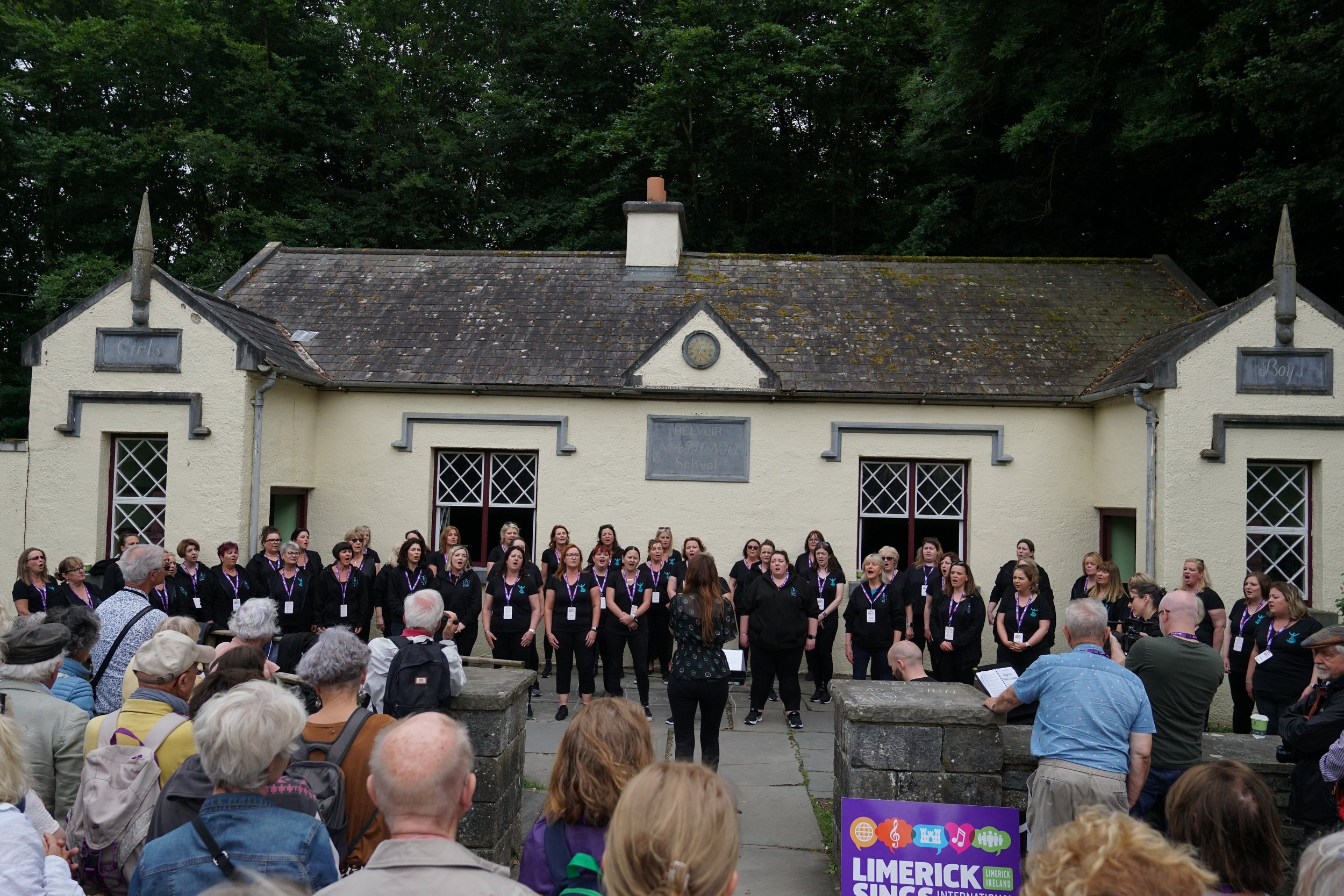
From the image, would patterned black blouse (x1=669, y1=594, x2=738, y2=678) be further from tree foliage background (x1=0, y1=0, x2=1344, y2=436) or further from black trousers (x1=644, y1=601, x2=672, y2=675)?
tree foliage background (x1=0, y1=0, x2=1344, y2=436)

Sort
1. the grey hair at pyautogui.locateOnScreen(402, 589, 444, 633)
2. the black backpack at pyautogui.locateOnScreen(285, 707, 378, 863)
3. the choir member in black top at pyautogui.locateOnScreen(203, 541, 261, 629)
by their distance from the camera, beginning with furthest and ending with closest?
the choir member in black top at pyautogui.locateOnScreen(203, 541, 261, 629) → the grey hair at pyautogui.locateOnScreen(402, 589, 444, 633) → the black backpack at pyautogui.locateOnScreen(285, 707, 378, 863)

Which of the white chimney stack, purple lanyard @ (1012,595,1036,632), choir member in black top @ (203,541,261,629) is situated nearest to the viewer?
purple lanyard @ (1012,595,1036,632)

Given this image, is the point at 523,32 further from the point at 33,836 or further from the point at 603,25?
the point at 33,836

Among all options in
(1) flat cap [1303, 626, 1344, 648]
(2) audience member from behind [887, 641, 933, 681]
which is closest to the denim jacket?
(2) audience member from behind [887, 641, 933, 681]

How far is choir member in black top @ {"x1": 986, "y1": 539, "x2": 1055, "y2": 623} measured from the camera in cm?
1015

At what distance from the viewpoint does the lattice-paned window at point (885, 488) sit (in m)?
13.1

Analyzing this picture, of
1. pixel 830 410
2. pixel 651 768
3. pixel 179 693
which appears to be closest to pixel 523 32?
pixel 830 410

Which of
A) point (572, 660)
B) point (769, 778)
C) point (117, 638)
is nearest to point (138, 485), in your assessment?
point (572, 660)

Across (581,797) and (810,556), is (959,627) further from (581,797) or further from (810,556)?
(581,797)

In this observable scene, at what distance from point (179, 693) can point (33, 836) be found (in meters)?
1.27

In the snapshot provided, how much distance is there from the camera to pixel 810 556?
1151 cm

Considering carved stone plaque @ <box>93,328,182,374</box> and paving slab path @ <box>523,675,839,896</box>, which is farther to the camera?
carved stone plaque @ <box>93,328,182,374</box>

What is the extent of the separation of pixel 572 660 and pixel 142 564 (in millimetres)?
4518

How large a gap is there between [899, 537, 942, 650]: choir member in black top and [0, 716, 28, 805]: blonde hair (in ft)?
29.0
